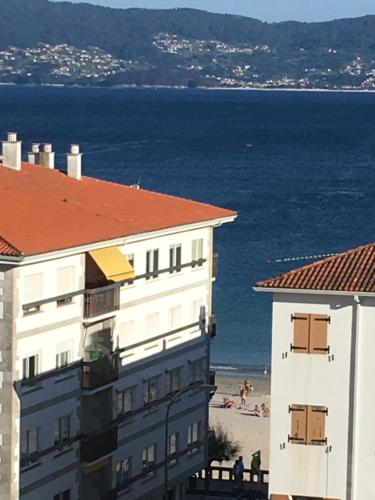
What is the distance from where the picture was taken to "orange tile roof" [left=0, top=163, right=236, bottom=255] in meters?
41.8

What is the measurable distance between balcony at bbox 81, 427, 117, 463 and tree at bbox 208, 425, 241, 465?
31.8 ft

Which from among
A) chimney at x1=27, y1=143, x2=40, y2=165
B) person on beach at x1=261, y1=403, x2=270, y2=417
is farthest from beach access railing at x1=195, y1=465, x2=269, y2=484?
person on beach at x1=261, y1=403, x2=270, y2=417

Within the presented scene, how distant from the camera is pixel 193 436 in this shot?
49938mm

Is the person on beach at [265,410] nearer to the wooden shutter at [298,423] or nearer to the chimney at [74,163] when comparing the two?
the chimney at [74,163]

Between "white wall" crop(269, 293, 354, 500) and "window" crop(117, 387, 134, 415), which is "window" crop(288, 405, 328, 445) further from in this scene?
"window" crop(117, 387, 134, 415)

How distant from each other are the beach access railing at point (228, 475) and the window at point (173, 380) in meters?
3.17

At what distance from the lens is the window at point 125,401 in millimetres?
45688

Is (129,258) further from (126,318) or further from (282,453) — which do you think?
(282,453)

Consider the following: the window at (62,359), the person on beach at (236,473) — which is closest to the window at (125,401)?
the window at (62,359)

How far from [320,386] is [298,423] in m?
0.86

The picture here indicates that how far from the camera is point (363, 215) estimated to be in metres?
146

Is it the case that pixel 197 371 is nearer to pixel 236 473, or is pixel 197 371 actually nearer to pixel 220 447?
pixel 236 473

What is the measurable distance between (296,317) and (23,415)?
7.38 meters

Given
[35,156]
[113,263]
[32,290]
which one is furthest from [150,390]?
[35,156]
